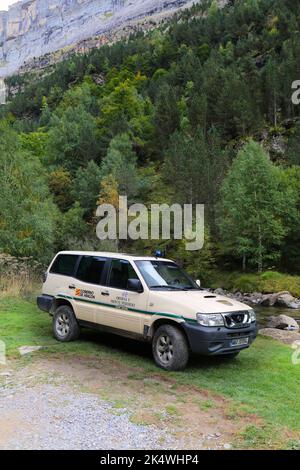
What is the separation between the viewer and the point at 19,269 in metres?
17.9

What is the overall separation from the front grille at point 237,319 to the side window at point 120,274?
2.08m

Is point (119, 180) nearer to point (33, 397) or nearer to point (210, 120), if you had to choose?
point (210, 120)

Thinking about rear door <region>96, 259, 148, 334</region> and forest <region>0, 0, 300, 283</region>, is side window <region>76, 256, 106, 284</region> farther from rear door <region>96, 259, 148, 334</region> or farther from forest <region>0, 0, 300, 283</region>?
forest <region>0, 0, 300, 283</region>

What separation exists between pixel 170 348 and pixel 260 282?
A: 91.9 feet

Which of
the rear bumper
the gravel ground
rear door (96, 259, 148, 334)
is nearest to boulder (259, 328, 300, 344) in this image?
rear door (96, 259, 148, 334)

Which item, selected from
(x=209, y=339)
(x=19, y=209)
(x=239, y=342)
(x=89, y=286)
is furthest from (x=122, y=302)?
(x=19, y=209)

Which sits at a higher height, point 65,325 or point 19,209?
point 19,209

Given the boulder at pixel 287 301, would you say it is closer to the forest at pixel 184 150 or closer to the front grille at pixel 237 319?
the forest at pixel 184 150

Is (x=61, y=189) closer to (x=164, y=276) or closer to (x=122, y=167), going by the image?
(x=122, y=167)

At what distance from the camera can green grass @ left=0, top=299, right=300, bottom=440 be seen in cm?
626

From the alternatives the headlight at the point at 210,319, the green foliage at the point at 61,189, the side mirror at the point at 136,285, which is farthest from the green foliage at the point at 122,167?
the headlight at the point at 210,319

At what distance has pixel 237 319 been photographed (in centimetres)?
803

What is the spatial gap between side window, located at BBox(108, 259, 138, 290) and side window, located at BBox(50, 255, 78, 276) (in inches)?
54.2

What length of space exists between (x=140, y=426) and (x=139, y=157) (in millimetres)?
68451
